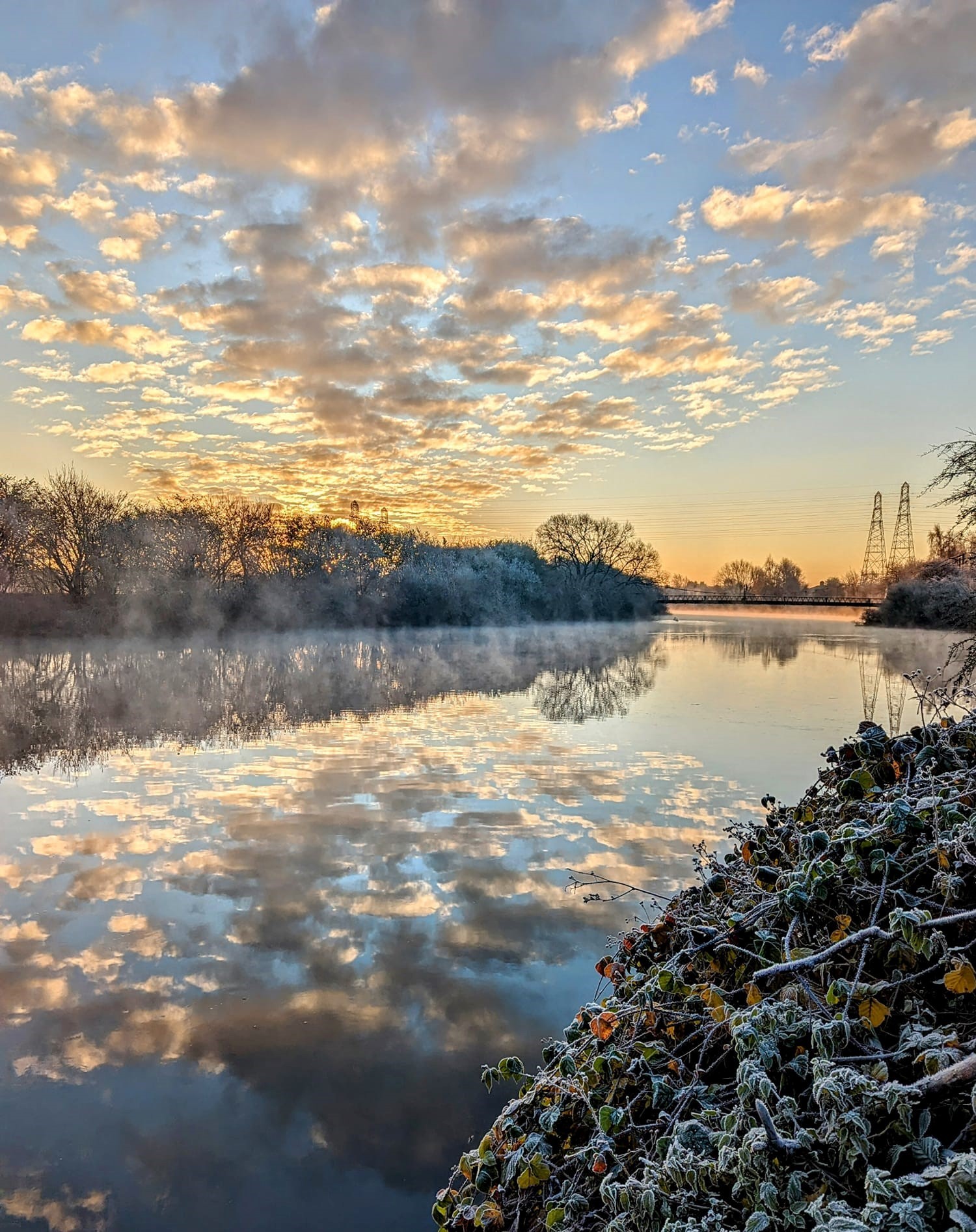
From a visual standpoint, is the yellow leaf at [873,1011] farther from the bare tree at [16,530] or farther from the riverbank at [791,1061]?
the bare tree at [16,530]

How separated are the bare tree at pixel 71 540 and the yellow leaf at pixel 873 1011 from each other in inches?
1989

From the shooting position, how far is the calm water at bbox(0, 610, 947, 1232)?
361 centimetres

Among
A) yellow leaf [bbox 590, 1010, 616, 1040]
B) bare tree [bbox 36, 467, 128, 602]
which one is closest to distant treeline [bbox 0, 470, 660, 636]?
bare tree [bbox 36, 467, 128, 602]

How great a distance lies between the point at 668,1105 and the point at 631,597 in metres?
94.8

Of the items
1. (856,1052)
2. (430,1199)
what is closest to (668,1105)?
(856,1052)

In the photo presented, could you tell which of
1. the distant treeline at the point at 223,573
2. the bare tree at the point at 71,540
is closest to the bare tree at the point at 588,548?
the distant treeline at the point at 223,573

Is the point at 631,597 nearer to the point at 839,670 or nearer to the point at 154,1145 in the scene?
the point at 839,670

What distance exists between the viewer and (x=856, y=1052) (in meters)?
2.18

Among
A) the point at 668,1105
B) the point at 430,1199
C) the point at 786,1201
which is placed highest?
the point at 786,1201

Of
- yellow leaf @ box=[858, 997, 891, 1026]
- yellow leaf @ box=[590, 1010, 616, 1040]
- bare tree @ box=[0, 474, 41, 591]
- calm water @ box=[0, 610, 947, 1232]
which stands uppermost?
bare tree @ box=[0, 474, 41, 591]

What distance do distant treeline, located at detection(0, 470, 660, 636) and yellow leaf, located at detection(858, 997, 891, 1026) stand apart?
47.8 meters

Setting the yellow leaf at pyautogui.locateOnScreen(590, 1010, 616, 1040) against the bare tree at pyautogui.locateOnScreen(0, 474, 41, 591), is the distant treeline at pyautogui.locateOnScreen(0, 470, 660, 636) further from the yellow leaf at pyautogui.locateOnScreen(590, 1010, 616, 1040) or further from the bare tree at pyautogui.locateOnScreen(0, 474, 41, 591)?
the yellow leaf at pyautogui.locateOnScreen(590, 1010, 616, 1040)

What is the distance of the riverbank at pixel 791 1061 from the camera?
182 cm

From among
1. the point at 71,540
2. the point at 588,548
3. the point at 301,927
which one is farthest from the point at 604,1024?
the point at 588,548
